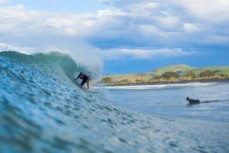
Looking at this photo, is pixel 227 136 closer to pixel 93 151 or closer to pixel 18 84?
pixel 18 84

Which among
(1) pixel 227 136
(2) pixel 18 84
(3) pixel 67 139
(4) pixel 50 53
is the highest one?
(4) pixel 50 53

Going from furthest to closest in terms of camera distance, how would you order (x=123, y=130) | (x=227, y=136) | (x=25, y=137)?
(x=227, y=136), (x=123, y=130), (x=25, y=137)

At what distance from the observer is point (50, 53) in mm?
48906

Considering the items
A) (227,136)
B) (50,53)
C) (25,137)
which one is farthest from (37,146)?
(50,53)

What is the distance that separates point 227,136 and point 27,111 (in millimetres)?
11526

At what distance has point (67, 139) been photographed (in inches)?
351

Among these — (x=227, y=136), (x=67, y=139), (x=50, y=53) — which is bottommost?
(x=227, y=136)

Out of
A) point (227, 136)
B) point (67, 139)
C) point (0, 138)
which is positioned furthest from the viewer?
point (227, 136)

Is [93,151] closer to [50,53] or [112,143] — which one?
[112,143]

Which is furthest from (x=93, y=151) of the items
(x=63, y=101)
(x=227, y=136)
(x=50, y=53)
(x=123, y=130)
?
(x=50, y=53)

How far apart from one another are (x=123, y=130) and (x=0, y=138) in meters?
6.02

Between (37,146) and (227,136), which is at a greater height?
(37,146)

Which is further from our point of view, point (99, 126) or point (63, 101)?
point (63, 101)

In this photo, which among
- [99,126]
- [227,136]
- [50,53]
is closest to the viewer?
[99,126]
